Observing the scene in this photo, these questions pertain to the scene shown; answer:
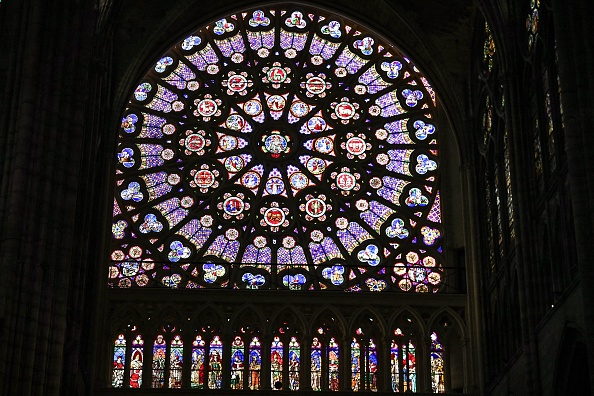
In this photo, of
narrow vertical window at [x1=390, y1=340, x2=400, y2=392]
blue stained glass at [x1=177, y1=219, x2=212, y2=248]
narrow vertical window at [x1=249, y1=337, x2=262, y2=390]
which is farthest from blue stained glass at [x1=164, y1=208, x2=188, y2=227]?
narrow vertical window at [x1=390, y1=340, x2=400, y2=392]

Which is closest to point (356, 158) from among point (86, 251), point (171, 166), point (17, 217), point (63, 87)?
point (171, 166)

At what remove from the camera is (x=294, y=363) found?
24.2 m

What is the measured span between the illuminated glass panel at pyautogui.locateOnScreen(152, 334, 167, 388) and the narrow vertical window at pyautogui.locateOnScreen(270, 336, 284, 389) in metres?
1.96

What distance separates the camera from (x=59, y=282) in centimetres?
1775

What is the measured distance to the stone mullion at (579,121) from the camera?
1652 centimetres

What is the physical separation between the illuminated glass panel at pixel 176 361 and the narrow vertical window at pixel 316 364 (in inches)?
94.6

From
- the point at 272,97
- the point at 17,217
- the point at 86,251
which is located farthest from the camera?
the point at 272,97

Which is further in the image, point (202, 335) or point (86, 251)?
point (202, 335)

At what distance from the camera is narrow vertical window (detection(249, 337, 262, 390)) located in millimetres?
23984

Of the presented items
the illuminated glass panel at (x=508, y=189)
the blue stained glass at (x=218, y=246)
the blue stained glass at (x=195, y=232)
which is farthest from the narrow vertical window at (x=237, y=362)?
the illuminated glass panel at (x=508, y=189)

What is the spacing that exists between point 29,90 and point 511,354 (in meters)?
9.28

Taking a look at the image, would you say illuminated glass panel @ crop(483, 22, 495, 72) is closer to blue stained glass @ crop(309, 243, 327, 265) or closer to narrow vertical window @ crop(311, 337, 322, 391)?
blue stained glass @ crop(309, 243, 327, 265)

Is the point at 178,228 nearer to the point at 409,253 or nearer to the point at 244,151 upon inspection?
the point at 244,151

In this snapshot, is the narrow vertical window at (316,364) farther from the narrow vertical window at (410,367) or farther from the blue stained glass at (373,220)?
the blue stained glass at (373,220)
